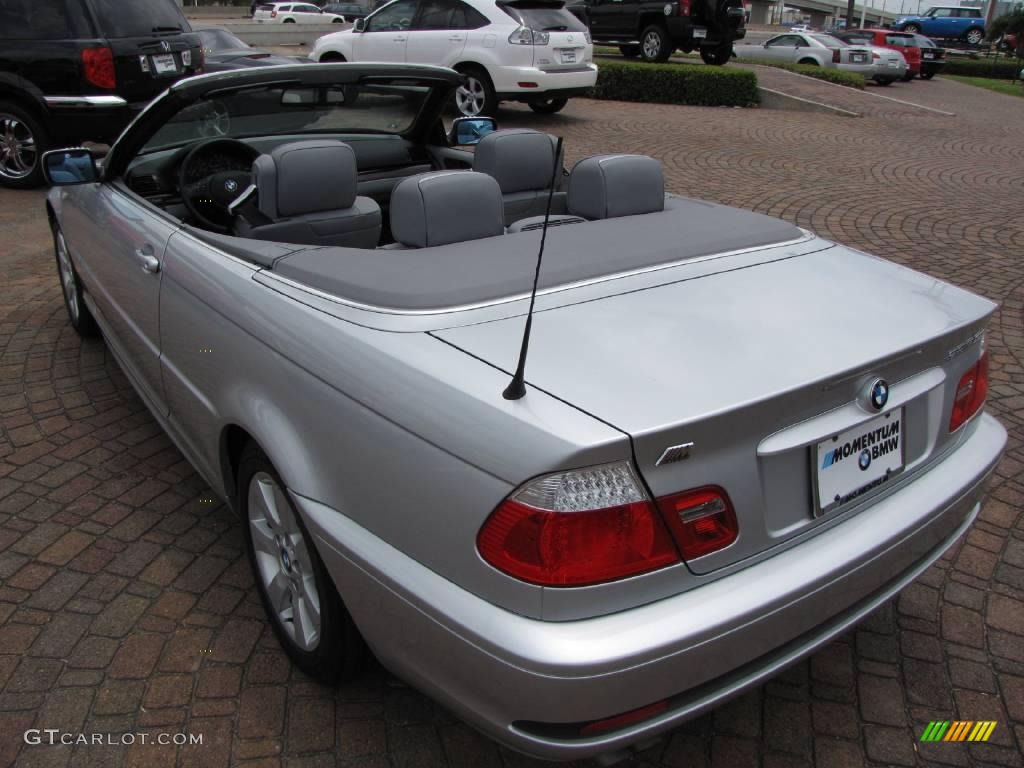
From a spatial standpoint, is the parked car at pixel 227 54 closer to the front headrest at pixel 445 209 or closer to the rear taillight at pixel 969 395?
the front headrest at pixel 445 209

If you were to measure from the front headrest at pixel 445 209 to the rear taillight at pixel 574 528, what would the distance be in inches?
45.7

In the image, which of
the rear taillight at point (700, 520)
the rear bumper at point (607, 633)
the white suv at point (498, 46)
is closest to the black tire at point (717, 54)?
the white suv at point (498, 46)

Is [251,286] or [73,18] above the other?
[73,18]

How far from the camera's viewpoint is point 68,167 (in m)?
3.63

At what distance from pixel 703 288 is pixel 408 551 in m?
1.07

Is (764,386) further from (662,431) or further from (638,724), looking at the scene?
(638,724)

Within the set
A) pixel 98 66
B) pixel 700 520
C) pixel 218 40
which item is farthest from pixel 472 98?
pixel 700 520

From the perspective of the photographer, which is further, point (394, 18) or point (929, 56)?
point (929, 56)

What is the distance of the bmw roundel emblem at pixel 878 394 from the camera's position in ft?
6.60

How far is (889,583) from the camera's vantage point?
2.25 meters

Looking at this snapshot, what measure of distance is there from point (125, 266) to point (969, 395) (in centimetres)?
295

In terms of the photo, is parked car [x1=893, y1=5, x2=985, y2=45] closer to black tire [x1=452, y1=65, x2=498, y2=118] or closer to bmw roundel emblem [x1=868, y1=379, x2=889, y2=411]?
black tire [x1=452, y1=65, x2=498, y2=118]

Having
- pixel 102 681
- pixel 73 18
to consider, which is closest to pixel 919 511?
pixel 102 681

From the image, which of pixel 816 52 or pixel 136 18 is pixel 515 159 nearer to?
pixel 136 18
